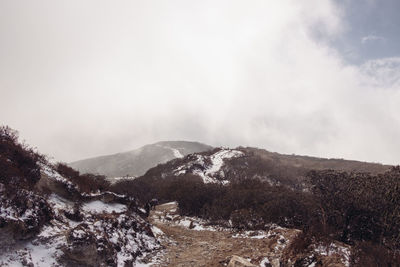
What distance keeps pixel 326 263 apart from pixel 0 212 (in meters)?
12.7

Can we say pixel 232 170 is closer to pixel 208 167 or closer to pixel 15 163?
pixel 208 167

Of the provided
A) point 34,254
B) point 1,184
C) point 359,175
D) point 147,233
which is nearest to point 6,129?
point 1,184

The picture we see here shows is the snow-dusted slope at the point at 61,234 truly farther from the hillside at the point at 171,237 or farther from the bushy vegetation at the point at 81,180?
the bushy vegetation at the point at 81,180

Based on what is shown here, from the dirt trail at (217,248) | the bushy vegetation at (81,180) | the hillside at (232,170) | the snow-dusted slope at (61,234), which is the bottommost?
the dirt trail at (217,248)

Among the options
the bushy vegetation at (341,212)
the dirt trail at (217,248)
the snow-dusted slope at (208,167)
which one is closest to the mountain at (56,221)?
the dirt trail at (217,248)

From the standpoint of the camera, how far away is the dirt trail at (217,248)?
14.4m

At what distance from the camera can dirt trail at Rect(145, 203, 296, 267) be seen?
47.2 feet

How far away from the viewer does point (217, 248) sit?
1791cm

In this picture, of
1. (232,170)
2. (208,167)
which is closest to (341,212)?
(232,170)

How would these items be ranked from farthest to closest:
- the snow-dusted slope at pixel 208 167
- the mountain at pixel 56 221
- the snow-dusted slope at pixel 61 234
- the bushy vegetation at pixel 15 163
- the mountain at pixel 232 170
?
the snow-dusted slope at pixel 208 167
the mountain at pixel 232 170
the bushy vegetation at pixel 15 163
the mountain at pixel 56 221
the snow-dusted slope at pixel 61 234

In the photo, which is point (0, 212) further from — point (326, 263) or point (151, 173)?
point (151, 173)

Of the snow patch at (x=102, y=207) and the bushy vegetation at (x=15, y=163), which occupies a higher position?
the bushy vegetation at (x=15, y=163)

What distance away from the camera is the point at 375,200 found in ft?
50.1

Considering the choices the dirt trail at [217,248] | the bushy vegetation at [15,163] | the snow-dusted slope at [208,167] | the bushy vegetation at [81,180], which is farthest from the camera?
the snow-dusted slope at [208,167]
